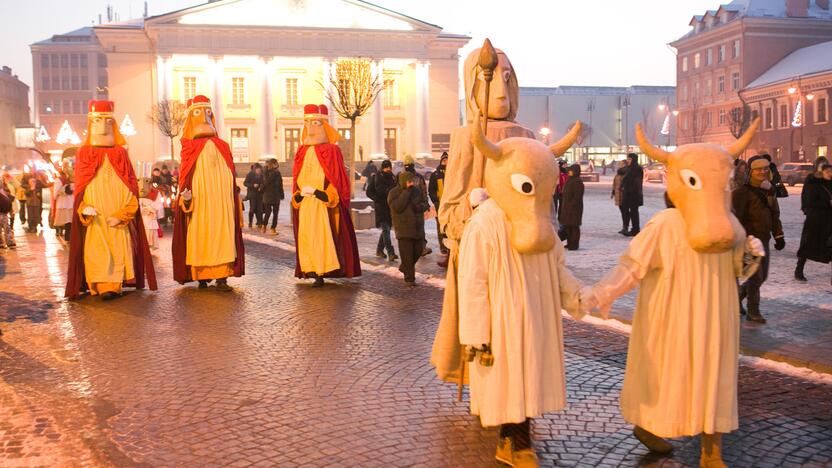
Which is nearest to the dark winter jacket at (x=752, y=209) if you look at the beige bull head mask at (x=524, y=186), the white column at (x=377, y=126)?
the beige bull head mask at (x=524, y=186)

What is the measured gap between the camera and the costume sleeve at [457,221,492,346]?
4.57 metres

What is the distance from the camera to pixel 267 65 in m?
60.9

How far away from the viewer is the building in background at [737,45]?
67.2 m

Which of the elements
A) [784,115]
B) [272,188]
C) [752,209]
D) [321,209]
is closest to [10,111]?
[784,115]

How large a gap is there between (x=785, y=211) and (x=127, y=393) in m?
22.0

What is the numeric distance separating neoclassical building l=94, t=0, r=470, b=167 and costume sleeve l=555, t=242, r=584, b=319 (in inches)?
2178

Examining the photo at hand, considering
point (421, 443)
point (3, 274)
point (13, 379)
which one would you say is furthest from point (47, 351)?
point (3, 274)

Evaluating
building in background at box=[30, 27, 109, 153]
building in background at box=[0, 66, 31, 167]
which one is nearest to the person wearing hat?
building in background at box=[0, 66, 31, 167]

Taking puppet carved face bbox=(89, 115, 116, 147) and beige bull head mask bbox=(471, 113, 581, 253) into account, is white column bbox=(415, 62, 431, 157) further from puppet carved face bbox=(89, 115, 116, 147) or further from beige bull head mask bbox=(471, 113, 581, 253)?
beige bull head mask bbox=(471, 113, 581, 253)

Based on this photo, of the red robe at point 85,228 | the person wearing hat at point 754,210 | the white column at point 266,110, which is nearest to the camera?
the person wearing hat at point 754,210

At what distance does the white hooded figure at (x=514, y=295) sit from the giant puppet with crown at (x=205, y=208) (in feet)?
23.9

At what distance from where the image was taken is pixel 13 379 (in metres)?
7.19

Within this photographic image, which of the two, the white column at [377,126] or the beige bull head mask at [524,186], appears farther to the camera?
the white column at [377,126]

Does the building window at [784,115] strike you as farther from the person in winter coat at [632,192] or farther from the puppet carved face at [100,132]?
the puppet carved face at [100,132]
